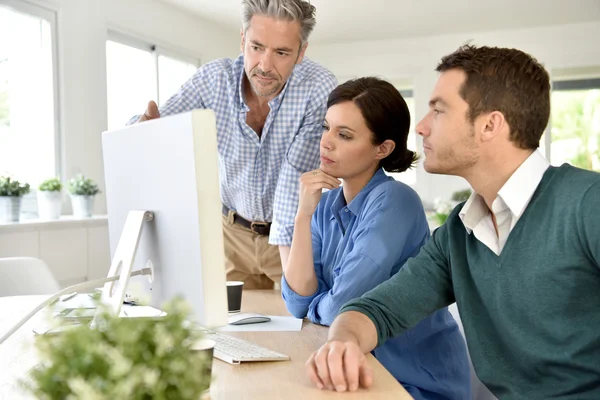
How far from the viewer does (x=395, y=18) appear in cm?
777

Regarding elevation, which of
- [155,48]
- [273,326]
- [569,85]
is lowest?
[273,326]

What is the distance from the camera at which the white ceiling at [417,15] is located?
7090 mm

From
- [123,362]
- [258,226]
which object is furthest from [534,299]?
[258,226]

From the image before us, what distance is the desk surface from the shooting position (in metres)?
1.05

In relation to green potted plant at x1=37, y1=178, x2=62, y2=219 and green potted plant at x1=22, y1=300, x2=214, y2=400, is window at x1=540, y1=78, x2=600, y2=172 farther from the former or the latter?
green potted plant at x1=22, y1=300, x2=214, y2=400

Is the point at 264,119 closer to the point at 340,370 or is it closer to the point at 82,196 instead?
the point at 340,370

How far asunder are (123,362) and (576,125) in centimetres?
877

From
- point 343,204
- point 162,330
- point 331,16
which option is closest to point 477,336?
point 343,204

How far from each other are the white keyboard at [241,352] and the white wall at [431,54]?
7532 millimetres

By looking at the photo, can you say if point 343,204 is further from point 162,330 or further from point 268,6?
point 162,330

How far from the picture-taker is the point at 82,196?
496cm

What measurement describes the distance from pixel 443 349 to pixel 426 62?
763 cm

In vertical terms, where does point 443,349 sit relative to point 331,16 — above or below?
below

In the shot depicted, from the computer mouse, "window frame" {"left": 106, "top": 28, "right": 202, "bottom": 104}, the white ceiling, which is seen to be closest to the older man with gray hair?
the computer mouse
